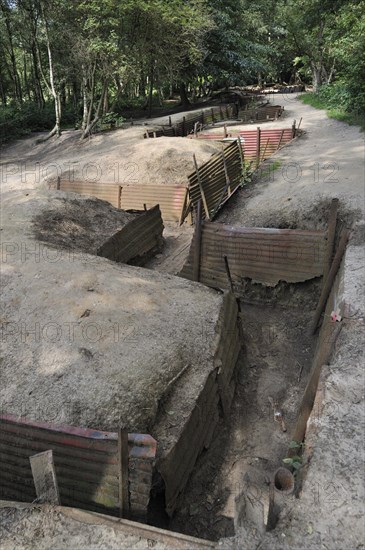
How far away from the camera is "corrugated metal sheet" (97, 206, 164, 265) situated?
8.53 meters

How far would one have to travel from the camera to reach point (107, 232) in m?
9.40

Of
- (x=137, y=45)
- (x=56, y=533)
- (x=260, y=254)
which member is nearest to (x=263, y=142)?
(x=137, y=45)

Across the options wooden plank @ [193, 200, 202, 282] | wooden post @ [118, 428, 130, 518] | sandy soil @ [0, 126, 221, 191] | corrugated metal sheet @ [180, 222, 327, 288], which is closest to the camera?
wooden post @ [118, 428, 130, 518]

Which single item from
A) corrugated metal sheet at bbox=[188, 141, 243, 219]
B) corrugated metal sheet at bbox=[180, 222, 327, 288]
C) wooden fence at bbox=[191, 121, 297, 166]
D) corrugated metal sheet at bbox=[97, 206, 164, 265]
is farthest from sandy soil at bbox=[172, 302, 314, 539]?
wooden fence at bbox=[191, 121, 297, 166]

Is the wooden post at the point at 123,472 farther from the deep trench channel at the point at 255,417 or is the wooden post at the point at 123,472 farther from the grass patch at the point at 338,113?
the grass patch at the point at 338,113

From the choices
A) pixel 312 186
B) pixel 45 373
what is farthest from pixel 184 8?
pixel 45 373

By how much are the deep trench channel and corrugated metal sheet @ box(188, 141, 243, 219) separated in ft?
14.9

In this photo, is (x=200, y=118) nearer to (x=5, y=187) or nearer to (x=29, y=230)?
(x=5, y=187)

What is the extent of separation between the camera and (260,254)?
24.5 feet

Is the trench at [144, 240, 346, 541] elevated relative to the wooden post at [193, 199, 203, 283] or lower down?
lower down

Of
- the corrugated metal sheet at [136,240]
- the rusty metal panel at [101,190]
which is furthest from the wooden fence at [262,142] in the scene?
the corrugated metal sheet at [136,240]

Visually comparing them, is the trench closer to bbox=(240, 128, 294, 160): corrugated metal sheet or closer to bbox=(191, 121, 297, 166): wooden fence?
bbox=(191, 121, 297, 166): wooden fence

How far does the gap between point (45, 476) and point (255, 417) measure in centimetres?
303

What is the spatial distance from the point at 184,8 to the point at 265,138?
9457 mm
